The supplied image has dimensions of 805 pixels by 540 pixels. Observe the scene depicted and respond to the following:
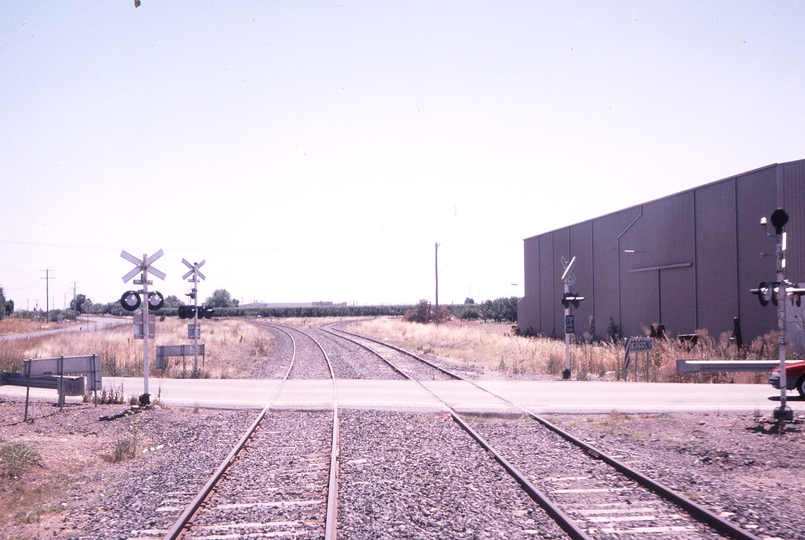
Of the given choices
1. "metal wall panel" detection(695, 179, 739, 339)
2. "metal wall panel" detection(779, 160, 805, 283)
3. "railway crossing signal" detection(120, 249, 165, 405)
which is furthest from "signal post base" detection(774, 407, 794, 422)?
"metal wall panel" detection(695, 179, 739, 339)

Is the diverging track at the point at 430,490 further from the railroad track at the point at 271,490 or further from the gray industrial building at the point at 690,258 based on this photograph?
the gray industrial building at the point at 690,258

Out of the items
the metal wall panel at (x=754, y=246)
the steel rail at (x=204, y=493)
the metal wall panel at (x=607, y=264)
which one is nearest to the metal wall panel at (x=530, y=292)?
the metal wall panel at (x=607, y=264)

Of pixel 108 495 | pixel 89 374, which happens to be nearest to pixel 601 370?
pixel 89 374

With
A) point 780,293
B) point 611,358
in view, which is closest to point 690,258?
point 611,358

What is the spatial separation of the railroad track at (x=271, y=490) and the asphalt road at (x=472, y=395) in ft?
11.5

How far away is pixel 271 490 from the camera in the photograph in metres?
7.43

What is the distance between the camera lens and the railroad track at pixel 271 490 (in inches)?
239

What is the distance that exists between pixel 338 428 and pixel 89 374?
268 inches

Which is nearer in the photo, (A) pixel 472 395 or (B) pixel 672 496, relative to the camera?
(B) pixel 672 496

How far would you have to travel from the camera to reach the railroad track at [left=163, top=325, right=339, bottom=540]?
608 cm

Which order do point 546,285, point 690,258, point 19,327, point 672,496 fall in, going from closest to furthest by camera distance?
point 672,496
point 690,258
point 546,285
point 19,327

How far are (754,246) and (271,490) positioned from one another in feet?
82.7

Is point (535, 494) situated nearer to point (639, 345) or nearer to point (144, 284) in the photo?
point (144, 284)

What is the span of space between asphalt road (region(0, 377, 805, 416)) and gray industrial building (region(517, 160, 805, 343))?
24.8 feet
